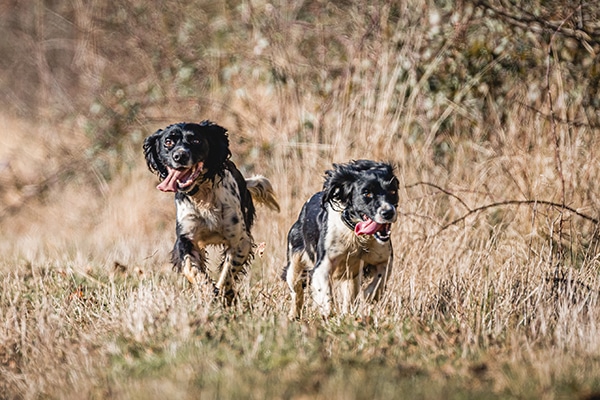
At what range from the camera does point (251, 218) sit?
704 centimetres

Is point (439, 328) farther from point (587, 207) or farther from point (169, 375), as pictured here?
point (587, 207)

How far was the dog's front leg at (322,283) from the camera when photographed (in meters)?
5.77

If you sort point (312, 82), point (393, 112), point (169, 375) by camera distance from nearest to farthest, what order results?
point (169, 375)
point (393, 112)
point (312, 82)

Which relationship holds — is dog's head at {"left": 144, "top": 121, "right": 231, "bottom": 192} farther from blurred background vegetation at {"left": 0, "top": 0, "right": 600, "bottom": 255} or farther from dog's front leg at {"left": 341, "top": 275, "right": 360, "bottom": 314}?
blurred background vegetation at {"left": 0, "top": 0, "right": 600, "bottom": 255}

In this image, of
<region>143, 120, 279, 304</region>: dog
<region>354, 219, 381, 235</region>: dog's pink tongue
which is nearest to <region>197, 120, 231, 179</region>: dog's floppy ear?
<region>143, 120, 279, 304</region>: dog

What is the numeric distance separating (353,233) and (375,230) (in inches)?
12.5

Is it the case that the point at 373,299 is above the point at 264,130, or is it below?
below

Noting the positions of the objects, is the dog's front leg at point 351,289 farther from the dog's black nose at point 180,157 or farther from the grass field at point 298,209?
the dog's black nose at point 180,157

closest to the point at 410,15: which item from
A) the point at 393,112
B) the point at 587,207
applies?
the point at 393,112

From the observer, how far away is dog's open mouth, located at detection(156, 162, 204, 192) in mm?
6297

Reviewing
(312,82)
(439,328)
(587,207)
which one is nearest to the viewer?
(439,328)

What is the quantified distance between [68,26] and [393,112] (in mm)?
9726

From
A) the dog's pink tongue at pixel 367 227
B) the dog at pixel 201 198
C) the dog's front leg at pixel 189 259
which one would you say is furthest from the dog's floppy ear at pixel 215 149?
the dog's pink tongue at pixel 367 227

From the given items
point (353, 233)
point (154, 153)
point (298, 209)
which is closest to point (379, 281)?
point (353, 233)
